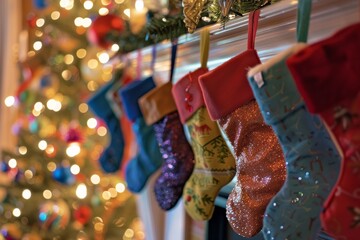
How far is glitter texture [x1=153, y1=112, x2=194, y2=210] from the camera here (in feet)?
4.68

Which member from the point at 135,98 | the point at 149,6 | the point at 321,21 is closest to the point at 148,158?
the point at 135,98

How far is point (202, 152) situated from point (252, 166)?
224 mm

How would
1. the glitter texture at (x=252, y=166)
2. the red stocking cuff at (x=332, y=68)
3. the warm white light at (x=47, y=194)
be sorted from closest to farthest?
the red stocking cuff at (x=332, y=68) → the glitter texture at (x=252, y=166) → the warm white light at (x=47, y=194)

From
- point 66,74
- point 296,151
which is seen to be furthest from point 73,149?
point 296,151

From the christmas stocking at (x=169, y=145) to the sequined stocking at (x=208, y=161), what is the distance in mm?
129

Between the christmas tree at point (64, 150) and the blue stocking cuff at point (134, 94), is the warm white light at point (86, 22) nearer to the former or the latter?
the christmas tree at point (64, 150)

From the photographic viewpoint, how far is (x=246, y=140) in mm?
1089

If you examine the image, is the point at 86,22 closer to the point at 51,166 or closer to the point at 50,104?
the point at 50,104

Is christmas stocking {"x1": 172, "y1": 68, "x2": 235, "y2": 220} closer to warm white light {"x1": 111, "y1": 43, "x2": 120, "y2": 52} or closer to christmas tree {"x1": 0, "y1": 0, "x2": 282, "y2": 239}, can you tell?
warm white light {"x1": 111, "y1": 43, "x2": 120, "y2": 52}

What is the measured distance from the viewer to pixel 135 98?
5.57ft

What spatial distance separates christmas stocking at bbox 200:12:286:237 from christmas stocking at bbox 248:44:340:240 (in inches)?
3.6

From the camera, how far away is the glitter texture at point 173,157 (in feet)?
4.68

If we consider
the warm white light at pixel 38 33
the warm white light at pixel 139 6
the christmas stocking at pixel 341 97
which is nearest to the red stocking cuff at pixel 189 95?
the christmas stocking at pixel 341 97

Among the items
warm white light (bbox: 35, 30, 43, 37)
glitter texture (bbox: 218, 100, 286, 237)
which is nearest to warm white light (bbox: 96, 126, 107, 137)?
warm white light (bbox: 35, 30, 43, 37)
